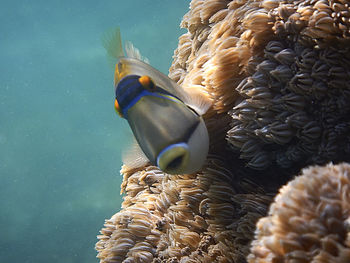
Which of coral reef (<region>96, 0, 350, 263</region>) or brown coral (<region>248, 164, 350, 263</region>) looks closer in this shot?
brown coral (<region>248, 164, 350, 263</region>)

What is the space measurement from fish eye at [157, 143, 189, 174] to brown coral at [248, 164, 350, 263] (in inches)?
19.0

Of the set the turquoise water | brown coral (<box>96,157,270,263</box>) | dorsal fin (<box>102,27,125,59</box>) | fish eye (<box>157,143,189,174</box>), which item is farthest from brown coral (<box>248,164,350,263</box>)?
dorsal fin (<box>102,27,125,59</box>)

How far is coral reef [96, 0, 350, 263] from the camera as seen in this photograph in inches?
63.7

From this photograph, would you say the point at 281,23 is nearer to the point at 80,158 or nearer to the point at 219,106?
the point at 219,106

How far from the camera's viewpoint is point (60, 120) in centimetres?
2878

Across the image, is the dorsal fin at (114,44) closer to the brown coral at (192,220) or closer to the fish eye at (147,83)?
the fish eye at (147,83)

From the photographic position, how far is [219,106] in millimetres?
2027

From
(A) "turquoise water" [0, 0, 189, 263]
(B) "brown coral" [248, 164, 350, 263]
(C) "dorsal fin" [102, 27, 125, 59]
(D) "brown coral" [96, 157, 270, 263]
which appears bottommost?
(B) "brown coral" [248, 164, 350, 263]

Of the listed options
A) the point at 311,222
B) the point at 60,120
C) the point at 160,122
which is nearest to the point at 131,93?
the point at 160,122

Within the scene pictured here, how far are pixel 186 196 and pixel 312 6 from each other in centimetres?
136

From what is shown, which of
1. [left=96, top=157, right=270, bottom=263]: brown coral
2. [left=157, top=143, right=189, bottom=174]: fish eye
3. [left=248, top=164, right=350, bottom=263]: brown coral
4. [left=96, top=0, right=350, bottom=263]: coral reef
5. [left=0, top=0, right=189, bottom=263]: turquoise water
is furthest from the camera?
[left=0, top=0, right=189, bottom=263]: turquoise water

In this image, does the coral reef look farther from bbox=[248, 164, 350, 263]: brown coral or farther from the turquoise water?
the turquoise water

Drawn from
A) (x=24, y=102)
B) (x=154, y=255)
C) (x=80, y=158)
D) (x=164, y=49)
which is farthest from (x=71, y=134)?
(x=154, y=255)

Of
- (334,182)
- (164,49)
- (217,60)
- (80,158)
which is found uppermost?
(164,49)
